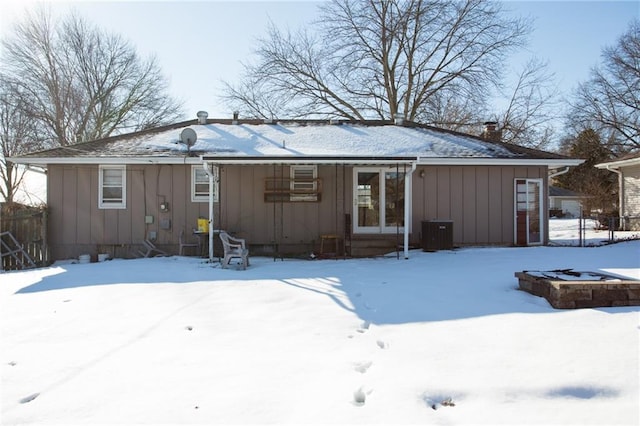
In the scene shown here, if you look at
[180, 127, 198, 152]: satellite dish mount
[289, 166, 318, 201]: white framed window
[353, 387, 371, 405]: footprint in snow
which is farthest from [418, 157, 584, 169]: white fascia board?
[353, 387, 371, 405]: footprint in snow

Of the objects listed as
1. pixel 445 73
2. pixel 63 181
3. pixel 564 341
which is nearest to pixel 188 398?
pixel 564 341

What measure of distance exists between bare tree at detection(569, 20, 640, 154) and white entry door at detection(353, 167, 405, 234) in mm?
26048

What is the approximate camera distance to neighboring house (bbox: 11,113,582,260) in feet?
34.4

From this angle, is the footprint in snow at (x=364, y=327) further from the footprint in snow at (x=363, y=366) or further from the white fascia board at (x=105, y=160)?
the white fascia board at (x=105, y=160)

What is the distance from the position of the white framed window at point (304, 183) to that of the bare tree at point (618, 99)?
1085 inches

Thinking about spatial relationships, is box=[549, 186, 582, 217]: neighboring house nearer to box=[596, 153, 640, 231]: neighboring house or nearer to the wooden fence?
box=[596, 153, 640, 231]: neighboring house

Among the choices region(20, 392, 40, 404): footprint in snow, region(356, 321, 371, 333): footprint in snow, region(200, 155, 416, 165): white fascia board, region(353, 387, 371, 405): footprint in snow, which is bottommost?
region(20, 392, 40, 404): footprint in snow

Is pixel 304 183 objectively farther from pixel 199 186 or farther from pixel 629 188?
pixel 629 188

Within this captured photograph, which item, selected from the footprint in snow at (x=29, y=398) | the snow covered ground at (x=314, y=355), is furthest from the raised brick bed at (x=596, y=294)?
the footprint in snow at (x=29, y=398)

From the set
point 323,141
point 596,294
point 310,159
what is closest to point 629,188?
point 323,141

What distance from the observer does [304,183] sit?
35.5 feet

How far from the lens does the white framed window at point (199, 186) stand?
34.8ft

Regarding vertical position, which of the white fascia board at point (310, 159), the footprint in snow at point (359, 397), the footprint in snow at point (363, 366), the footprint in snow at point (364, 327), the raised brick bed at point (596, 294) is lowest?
the footprint in snow at point (359, 397)

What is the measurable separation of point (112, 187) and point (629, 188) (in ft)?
67.0
